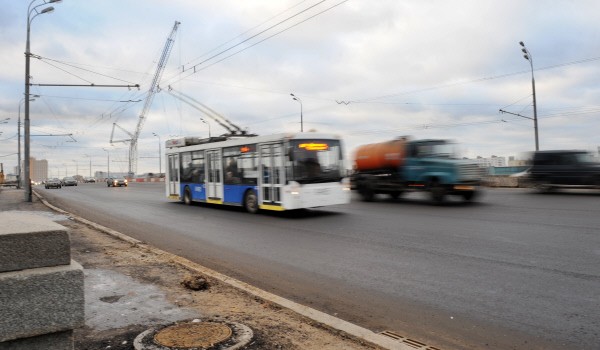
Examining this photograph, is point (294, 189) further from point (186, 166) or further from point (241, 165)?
point (186, 166)

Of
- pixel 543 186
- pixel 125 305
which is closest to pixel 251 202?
pixel 125 305

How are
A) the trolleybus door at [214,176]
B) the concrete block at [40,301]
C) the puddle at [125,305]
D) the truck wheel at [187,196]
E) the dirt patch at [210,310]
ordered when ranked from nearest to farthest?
the concrete block at [40,301] → the dirt patch at [210,310] → the puddle at [125,305] → the trolleybus door at [214,176] → the truck wheel at [187,196]

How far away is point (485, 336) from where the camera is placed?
4.39 m

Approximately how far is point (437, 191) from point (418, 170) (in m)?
1.22

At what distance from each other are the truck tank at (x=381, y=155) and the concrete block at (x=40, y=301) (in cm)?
1735

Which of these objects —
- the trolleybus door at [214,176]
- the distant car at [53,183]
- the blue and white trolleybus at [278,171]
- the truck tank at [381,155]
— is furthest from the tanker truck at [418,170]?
the distant car at [53,183]

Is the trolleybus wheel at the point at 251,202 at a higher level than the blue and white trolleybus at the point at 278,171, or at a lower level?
lower

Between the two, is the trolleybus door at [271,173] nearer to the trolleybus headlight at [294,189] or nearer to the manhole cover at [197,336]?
the trolleybus headlight at [294,189]

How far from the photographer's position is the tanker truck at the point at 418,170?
1764cm

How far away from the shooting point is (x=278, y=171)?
48.5ft

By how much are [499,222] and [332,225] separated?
14.4 feet

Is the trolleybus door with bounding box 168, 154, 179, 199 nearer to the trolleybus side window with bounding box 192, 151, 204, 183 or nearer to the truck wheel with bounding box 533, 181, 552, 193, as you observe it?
the trolleybus side window with bounding box 192, 151, 204, 183

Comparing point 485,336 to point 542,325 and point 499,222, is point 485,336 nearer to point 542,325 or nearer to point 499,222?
point 542,325

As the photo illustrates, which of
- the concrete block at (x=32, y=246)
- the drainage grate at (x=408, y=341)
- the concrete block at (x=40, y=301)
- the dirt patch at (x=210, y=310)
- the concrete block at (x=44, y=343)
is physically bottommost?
the drainage grate at (x=408, y=341)
